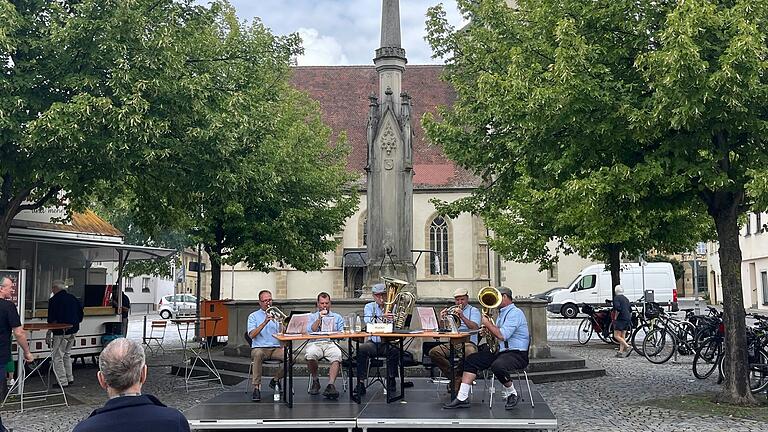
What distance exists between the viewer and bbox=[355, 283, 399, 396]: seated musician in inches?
361

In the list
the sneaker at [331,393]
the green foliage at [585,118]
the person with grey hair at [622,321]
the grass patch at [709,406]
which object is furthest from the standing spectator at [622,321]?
the sneaker at [331,393]

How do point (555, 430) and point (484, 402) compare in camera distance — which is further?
point (484, 402)

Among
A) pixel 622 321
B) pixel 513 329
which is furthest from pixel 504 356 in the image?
pixel 622 321

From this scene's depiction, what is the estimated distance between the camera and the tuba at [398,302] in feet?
30.3

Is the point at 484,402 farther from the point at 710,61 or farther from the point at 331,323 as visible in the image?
the point at 710,61

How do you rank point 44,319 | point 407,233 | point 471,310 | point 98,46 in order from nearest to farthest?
point 471,310
point 98,46
point 407,233
point 44,319

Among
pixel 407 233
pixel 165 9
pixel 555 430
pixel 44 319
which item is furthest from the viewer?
pixel 44 319

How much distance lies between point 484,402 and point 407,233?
17.5ft

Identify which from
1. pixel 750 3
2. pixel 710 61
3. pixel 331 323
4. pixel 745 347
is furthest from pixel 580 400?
pixel 750 3

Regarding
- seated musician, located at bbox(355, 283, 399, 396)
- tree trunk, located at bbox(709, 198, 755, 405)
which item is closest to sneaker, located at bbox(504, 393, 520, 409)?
seated musician, located at bbox(355, 283, 399, 396)

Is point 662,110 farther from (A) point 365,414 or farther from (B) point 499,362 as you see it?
(A) point 365,414

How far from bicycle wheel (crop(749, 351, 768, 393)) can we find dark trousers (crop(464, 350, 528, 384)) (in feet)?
12.5

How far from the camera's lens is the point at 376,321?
916 centimetres

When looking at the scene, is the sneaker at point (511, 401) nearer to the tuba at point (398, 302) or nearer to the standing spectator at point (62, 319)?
the tuba at point (398, 302)
